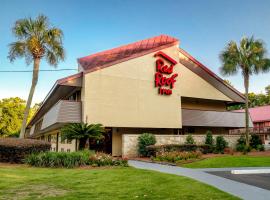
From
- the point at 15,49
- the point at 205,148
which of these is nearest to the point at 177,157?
the point at 205,148

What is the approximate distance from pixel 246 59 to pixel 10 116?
172 feet

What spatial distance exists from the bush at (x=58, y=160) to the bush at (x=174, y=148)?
6.83m

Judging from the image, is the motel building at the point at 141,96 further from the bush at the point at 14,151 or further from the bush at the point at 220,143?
the bush at the point at 14,151

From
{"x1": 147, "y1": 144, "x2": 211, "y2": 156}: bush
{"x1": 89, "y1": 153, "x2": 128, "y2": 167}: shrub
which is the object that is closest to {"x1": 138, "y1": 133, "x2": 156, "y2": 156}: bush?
{"x1": 147, "y1": 144, "x2": 211, "y2": 156}: bush

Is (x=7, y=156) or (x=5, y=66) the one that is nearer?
(x=7, y=156)

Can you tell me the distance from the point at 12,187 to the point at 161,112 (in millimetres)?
17779

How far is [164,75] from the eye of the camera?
2598cm

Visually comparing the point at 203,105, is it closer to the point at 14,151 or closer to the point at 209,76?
the point at 209,76

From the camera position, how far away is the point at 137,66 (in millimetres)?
24453

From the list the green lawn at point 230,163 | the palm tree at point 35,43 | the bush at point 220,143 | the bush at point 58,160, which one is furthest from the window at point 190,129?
the bush at point 58,160

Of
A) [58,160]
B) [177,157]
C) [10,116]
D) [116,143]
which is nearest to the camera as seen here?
[58,160]

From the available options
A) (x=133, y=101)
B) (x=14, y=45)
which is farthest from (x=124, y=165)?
(x=14, y=45)

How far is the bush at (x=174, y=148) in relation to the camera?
20422 millimetres

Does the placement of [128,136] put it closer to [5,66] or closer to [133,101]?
[133,101]
